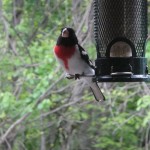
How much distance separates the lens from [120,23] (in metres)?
2.17

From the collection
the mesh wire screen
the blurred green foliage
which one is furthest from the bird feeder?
the blurred green foliage

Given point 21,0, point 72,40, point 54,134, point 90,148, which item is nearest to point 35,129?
point 54,134

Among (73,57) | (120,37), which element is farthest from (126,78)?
(73,57)

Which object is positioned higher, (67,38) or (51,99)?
(67,38)

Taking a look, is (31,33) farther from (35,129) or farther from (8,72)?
(35,129)

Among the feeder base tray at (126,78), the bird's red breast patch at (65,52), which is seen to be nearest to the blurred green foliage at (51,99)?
the bird's red breast patch at (65,52)

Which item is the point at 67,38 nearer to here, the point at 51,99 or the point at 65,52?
the point at 65,52

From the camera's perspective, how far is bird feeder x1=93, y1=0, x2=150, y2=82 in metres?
2.06

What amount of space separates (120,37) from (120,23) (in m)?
0.07

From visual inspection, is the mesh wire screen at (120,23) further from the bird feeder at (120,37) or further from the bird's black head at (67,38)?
the bird's black head at (67,38)

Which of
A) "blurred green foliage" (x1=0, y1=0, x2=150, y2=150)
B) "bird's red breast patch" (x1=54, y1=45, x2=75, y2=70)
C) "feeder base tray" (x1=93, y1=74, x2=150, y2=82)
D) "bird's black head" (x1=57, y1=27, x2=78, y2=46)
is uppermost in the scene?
"bird's black head" (x1=57, y1=27, x2=78, y2=46)

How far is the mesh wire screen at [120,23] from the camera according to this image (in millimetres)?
2166

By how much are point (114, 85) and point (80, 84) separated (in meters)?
0.34

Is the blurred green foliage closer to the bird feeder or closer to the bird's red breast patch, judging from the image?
the bird's red breast patch
